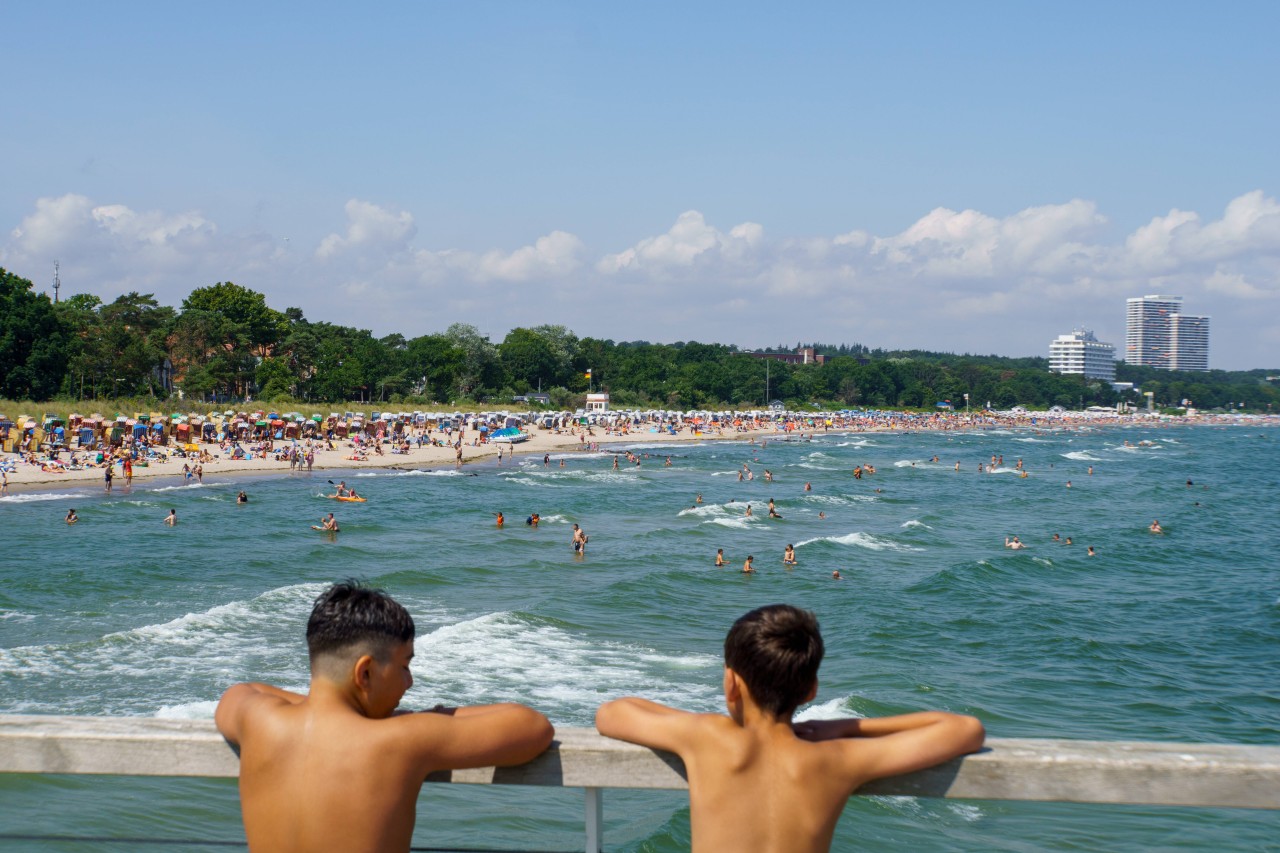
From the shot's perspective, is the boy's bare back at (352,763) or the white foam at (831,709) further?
the white foam at (831,709)

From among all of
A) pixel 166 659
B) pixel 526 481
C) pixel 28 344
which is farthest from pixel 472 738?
pixel 28 344

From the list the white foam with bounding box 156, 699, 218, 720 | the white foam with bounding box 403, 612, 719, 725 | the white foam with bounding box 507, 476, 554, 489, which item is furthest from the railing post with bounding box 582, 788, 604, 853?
the white foam with bounding box 507, 476, 554, 489

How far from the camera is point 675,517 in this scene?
40531mm

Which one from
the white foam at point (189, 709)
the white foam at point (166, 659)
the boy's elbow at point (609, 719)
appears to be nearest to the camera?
the boy's elbow at point (609, 719)

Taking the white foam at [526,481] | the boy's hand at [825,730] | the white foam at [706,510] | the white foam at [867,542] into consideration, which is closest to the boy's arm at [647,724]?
the boy's hand at [825,730]

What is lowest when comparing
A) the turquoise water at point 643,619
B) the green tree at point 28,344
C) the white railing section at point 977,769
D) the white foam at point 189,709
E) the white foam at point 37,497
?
the turquoise water at point 643,619

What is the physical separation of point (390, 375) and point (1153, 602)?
80398 millimetres

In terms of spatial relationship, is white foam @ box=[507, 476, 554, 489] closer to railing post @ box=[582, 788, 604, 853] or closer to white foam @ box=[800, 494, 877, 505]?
white foam @ box=[800, 494, 877, 505]

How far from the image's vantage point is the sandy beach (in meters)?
44.4

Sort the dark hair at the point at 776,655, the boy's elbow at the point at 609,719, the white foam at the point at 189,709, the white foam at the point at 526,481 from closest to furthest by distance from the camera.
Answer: the dark hair at the point at 776,655, the boy's elbow at the point at 609,719, the white foam at the point at 189,709, the white foam at the point at 526,481

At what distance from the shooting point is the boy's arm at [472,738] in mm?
2250

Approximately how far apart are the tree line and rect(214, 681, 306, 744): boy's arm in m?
67.5

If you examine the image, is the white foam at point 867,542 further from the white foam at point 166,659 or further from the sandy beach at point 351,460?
the sandy beach at point 351,460

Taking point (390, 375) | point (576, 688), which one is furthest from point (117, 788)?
point (390, 375)
